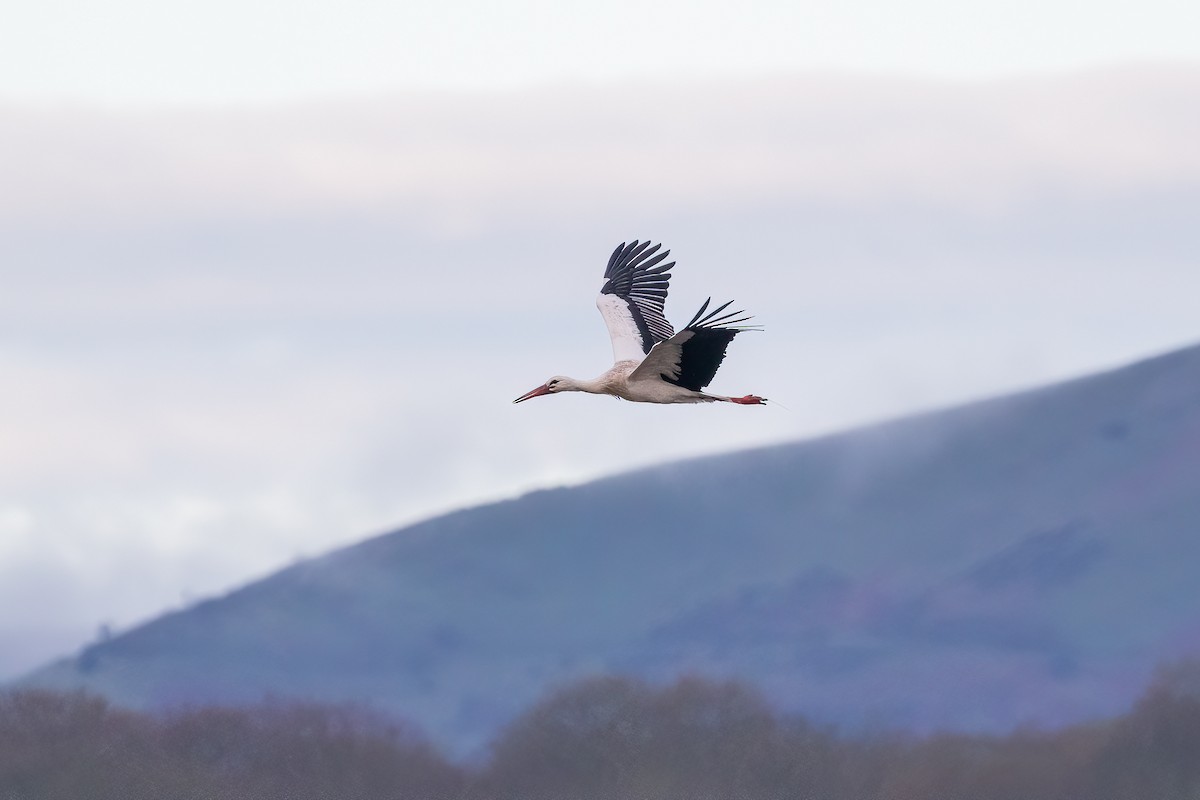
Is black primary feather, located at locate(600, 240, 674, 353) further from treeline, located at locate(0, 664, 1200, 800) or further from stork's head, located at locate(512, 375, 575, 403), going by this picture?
treeline, located at locate(0, 664, 1200, 800)

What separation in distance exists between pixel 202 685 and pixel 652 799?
21949 millimetres

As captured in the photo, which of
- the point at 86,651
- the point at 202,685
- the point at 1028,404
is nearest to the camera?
the point at 202,685

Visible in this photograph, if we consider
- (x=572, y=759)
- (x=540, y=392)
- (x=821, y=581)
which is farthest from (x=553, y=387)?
(x=821, y=581)

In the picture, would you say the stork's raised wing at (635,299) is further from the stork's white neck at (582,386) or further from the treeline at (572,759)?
the treeline at (572,759)

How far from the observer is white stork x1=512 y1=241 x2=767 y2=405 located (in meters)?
20.9

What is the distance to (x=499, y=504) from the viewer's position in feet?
589

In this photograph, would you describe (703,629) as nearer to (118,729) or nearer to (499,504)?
(499,504)

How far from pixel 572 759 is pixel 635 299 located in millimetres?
34296

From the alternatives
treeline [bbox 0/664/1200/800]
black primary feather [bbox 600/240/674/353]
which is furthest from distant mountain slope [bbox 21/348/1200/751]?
black primary feather [bbox 600/240/674/353]

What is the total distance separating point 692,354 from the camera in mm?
21172

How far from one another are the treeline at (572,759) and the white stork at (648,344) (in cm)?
3098

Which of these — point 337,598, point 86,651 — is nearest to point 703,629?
point 337,598

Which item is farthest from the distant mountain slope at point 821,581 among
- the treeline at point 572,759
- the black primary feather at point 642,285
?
the black primary feather at point 642,285

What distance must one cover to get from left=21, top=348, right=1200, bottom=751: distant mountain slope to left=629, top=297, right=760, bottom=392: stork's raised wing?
80423 mm
